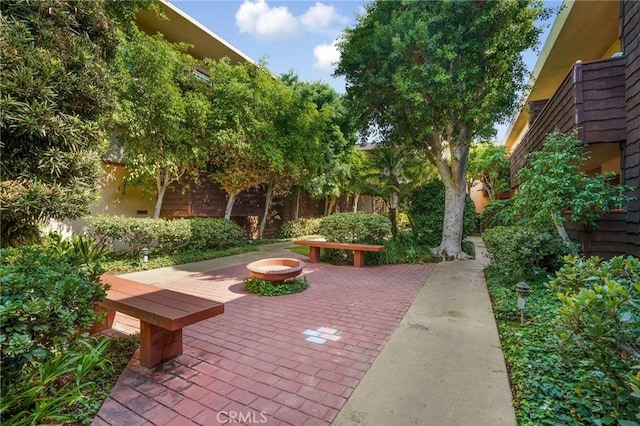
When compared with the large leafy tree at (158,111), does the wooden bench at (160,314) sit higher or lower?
lower

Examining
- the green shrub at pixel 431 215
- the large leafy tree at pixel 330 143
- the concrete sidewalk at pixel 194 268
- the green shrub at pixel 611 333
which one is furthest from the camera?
the large leafy tree at pixel 330 143

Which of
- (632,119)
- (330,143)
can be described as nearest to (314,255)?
(632,119)

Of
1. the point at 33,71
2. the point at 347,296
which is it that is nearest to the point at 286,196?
the point at 347,296

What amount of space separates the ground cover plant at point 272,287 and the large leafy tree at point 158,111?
497 centimetres

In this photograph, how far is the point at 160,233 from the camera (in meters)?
8.23

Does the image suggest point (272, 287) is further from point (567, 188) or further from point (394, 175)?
point (394, 175)

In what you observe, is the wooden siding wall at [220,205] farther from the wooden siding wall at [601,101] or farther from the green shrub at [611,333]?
the green shrub at [611,333]

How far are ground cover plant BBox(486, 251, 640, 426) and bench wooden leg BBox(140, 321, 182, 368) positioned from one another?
3116 millimetres

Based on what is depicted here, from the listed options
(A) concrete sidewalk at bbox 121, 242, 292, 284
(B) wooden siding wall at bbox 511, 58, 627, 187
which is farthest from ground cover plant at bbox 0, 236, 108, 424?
(B) wooden siding wall at bbox 511, 58, 627, 187

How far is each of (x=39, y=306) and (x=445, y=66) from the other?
27.9ft

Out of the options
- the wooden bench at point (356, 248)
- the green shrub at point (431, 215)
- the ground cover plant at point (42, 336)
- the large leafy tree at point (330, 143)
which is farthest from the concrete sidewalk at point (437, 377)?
the large leafy tree at point (330, 143)
